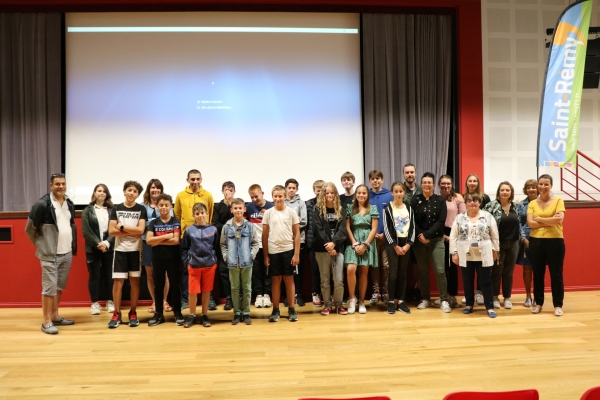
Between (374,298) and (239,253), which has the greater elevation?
(239,253)

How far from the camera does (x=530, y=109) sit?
25.6ft

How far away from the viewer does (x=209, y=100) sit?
24.2 feet

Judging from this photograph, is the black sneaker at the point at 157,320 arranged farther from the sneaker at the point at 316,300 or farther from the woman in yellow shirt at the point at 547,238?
the woman in yellow shirt at the point at 547,238

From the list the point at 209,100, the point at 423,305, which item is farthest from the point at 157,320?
the point at 209,100

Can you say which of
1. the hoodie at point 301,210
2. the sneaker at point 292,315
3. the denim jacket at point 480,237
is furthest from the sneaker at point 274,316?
the denim jacket at point 480,237

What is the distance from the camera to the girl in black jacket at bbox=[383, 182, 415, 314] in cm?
586

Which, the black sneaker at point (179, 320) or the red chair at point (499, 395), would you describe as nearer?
the red chair at point (499, 395)

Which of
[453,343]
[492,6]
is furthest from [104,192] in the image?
[492,6]

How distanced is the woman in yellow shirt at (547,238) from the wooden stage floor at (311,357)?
0.32 metres

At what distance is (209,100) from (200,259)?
111 inches

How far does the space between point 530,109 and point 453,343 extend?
4.57m

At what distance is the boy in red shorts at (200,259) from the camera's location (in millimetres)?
5371

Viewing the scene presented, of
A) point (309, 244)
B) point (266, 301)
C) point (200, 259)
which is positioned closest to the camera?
point (200, 259)

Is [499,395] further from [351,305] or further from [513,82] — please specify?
[513,82]
